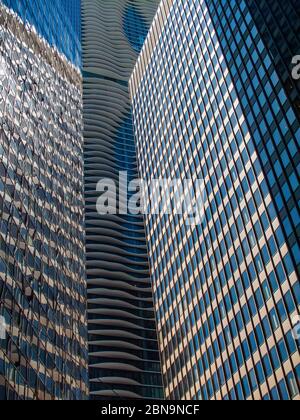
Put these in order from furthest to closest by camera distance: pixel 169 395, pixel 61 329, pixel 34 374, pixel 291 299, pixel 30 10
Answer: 1. pixel 169 395
2. pixel 30 10
3. pixel 291 299
4. pixel 61 329
5. pixel 34 374

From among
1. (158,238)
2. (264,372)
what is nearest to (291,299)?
(264,372)

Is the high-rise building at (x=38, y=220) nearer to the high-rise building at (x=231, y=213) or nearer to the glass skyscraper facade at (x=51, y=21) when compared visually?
the glass skyscraper facade at (x=51, y=21)

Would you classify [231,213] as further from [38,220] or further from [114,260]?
[114,260]

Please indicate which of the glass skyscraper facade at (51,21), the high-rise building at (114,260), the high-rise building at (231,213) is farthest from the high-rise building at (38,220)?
the high-rise building at (114,260)

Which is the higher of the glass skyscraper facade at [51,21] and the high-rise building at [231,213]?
the glass skyscraper facade at [51,21]

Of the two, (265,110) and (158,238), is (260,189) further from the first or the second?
(158,238)

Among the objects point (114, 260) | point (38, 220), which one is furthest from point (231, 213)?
point (114, 260)
